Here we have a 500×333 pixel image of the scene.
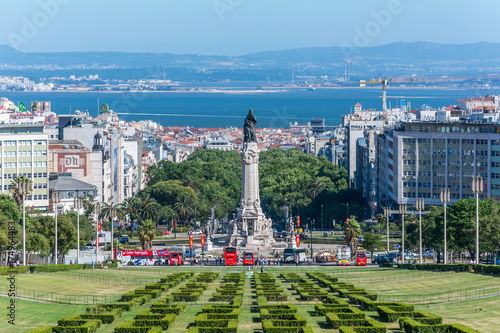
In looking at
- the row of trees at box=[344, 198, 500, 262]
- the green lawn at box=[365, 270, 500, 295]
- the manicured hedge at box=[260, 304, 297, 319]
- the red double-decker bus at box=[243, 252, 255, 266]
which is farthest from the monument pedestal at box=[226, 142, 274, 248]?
the manicured hedge at box=[260, 304, 297, 319]

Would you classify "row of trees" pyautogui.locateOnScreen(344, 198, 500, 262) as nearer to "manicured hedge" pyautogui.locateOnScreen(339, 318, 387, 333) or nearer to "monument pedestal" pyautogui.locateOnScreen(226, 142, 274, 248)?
"monument pedestal" pyautogui.locateOnScreen(226, 142, 274, 248)

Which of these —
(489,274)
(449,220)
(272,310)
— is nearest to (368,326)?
(272,310)

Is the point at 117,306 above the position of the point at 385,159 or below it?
below

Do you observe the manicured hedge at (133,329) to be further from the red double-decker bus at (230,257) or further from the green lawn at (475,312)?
the red double-decker bus at (230,257)

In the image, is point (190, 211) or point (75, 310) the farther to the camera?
point (190, 211)

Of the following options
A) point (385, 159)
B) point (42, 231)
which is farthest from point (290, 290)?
point (385, 159)

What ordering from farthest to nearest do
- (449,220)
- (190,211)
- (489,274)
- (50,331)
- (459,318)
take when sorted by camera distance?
(190,211) → (449,220) → (489,274) → (459,318) → (50,331)

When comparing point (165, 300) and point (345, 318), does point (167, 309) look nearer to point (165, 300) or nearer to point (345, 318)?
point (165, 300)

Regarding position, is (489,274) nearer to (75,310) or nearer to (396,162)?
(75,310)
